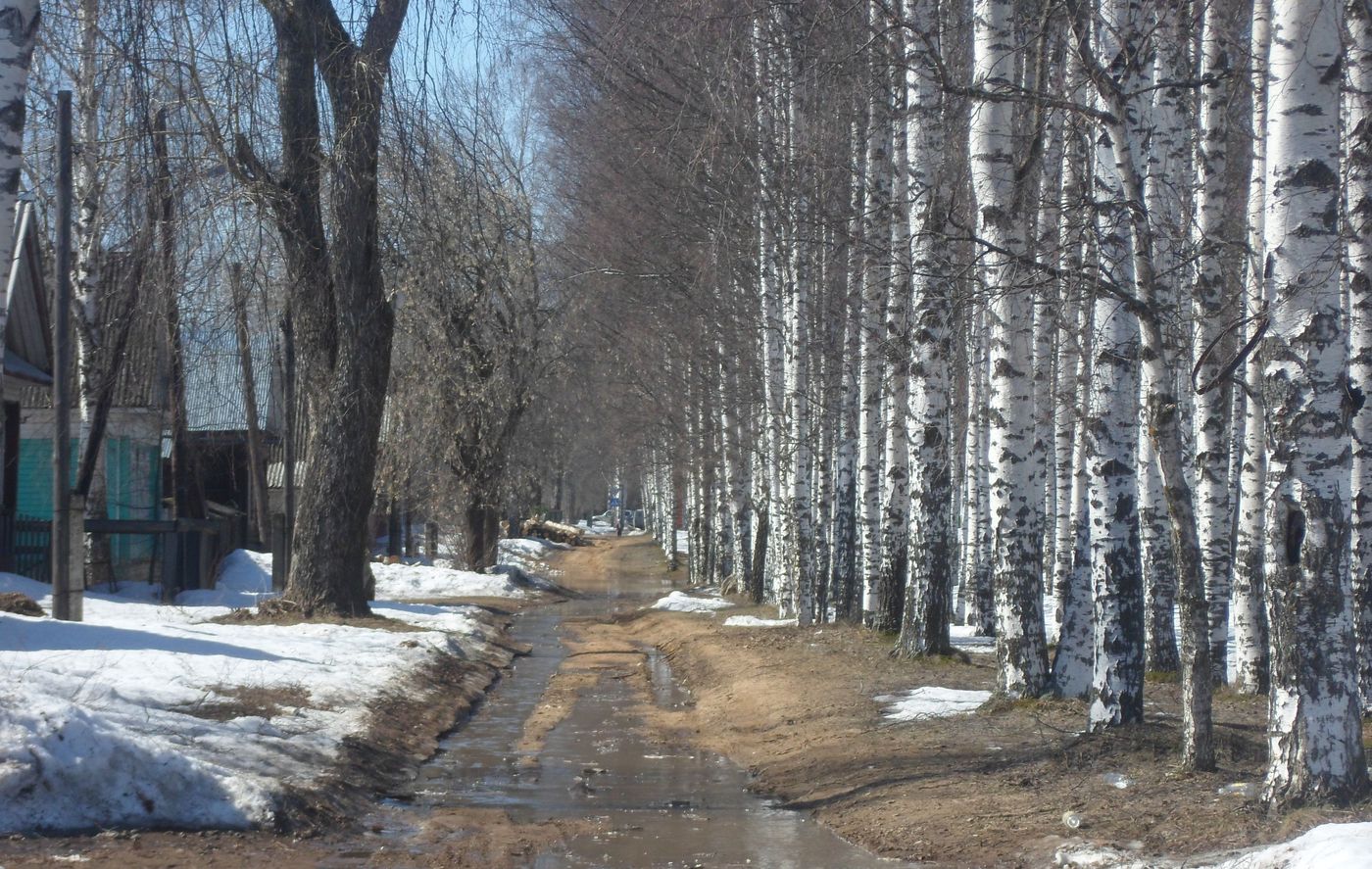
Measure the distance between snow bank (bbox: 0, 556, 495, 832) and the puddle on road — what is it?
0.98 m

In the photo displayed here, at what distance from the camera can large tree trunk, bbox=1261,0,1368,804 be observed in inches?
260

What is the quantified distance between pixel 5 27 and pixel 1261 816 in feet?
26.5

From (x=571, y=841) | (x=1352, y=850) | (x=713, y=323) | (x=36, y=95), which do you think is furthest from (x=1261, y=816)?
(x=713, y=323)

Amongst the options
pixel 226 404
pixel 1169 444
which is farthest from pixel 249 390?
pixel 1169 444

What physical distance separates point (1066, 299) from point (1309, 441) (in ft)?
11.6

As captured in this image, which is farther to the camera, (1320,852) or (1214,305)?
(1214,305)

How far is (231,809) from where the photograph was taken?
25.0 feet

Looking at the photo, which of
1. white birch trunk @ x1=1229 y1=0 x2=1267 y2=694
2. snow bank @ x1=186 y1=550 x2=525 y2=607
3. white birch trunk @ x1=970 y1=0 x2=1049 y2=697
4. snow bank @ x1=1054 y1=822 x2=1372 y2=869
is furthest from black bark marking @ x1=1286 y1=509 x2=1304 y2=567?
snow bank @ x1=186 y1=550 x2=525 y2=607

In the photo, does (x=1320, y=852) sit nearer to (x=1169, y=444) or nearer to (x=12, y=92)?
(x=1169, y=444)

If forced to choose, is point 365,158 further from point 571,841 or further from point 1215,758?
point 1215,758

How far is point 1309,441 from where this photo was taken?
6621 mm

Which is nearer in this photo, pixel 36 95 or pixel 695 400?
pixel 36 95

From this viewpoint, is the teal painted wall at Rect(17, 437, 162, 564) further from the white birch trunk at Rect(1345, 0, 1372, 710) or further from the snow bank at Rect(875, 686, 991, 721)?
the white birch trunk at Rect(1345, 0, 1372, 710)

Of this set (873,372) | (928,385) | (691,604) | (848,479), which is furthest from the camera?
(691,604)
